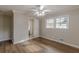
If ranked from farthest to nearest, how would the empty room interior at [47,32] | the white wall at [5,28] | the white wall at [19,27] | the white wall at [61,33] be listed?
the white wall at [5,28], the white wall at [19,27], the white wall at [61,33], the empty room interior at [47,32]

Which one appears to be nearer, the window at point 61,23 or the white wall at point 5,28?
the window at point 61,23

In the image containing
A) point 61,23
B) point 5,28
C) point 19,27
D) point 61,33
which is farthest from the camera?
point 5,28

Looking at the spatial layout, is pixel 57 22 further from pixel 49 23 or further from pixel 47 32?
pixel 47 32

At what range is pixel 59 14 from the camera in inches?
70.1

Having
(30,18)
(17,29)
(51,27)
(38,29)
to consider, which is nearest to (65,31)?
(51,27)

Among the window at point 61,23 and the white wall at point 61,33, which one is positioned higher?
the window at point 61,23

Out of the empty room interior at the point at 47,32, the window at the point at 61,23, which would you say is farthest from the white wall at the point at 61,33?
the window at the point at 61,23

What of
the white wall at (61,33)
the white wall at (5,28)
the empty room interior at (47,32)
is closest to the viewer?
the empty room interior at (47,32)

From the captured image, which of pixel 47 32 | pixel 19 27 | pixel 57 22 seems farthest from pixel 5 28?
pixel 57 22

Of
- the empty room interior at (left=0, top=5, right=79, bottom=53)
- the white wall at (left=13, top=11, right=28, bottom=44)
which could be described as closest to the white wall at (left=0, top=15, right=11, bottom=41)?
the white wall at (left=13, top=11, right=28, bottom=44)

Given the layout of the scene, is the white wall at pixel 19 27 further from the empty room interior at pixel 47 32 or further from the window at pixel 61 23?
the window at pixel 61 23

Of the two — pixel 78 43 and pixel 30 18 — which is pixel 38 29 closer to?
pixel 30 18
